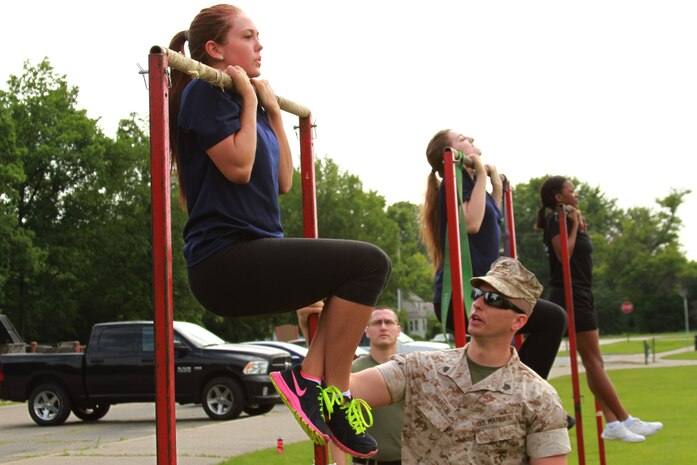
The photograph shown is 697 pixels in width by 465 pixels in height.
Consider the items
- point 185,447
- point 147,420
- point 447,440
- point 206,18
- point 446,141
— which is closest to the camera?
point 206,18

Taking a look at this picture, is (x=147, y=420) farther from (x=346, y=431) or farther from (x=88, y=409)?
(x=346, y=431)

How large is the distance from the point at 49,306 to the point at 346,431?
149 feet

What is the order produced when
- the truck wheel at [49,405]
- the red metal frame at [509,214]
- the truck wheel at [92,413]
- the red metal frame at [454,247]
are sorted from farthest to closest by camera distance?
the truck wheel at [92,413]
the truck wheel at [49,405]
the red metal frame at [509,214]
the red metal frame at [454,247]

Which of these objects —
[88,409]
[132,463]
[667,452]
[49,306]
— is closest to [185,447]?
[132,463]

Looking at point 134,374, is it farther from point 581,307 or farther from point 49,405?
point 581,307

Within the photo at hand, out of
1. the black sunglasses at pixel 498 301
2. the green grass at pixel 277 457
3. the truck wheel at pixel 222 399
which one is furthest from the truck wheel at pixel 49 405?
the black sunglasses at pixel 498 301

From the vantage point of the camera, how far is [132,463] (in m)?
10.4

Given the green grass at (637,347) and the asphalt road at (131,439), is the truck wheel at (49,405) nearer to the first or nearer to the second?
the asphalt road at (131,439)

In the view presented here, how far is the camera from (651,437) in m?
11.7

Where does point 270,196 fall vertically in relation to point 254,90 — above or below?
below

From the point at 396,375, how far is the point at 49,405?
14549 mm

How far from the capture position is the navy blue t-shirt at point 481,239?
595 cm

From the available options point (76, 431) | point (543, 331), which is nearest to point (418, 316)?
point (76, 431)

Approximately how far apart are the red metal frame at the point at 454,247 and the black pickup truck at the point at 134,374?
11.7 m
